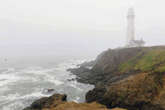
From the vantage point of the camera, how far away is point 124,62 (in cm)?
5356

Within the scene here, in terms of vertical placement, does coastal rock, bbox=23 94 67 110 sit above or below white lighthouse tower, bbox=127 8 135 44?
below

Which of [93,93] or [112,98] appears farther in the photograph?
[93,93]

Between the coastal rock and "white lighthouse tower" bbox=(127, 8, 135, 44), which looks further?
"white lighthouse tower" bbox=(127, 8, 135, 44)

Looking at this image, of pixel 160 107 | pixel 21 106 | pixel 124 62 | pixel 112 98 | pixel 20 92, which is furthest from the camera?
pixel 124 62

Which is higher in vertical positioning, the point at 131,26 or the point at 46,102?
the point at 131,26

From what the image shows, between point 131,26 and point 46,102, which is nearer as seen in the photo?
point 46,102

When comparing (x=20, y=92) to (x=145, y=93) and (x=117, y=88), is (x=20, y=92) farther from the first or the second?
(x=145, y=93)

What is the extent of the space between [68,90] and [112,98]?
1681 cm

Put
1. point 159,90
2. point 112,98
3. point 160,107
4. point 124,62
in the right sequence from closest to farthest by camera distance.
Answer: point 160,107 < point 159,90 < point 112,98 < point 124,62

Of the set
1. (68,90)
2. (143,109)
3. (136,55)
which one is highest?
(136,55)

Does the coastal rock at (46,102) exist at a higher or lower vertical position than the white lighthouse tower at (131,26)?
lower

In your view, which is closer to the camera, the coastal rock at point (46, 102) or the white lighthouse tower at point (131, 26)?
the coastal rock at point (46, 102)

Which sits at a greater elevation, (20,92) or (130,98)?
(130,98)

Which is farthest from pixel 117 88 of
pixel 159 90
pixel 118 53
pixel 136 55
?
pixel 118 53
